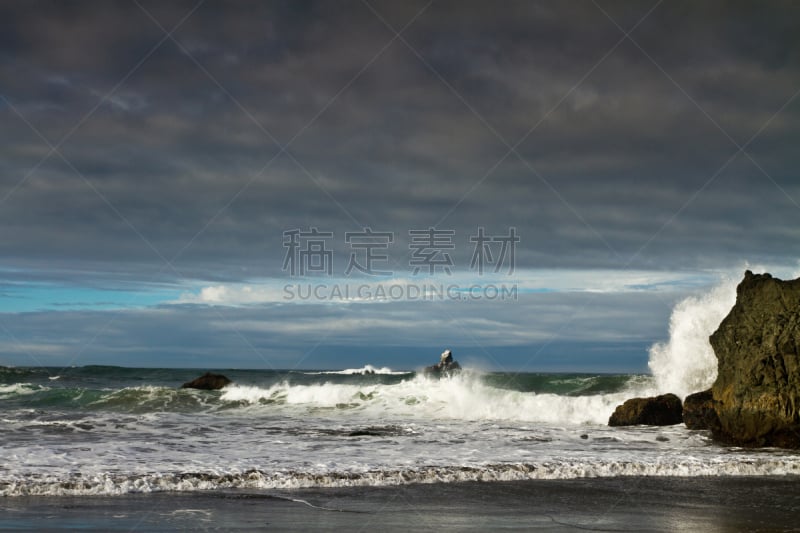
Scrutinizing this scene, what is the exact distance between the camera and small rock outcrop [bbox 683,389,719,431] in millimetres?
17442

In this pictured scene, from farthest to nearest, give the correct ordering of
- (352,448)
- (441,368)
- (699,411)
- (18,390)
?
(441,368)
(18,390)
(699,411)
(352,448)

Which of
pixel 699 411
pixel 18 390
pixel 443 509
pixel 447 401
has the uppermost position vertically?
pixel 699 411

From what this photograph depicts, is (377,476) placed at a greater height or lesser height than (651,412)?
lesser

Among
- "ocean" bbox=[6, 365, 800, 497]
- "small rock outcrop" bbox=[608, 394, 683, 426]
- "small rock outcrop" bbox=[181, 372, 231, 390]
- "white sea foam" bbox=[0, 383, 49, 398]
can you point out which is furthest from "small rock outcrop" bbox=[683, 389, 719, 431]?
"white sea foam" bbox=[0, 383, 49, 398]

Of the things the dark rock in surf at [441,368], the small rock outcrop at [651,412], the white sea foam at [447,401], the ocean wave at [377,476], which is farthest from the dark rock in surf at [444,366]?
the ocean wave at [377,476]

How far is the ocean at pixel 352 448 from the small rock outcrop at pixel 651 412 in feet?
2.15

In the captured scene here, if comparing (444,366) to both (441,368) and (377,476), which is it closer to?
(441,368)

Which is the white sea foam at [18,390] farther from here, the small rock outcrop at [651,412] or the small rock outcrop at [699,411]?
the small rock outcrop at [699,411]

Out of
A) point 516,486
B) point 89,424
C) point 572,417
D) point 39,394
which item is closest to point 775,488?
point 516,486

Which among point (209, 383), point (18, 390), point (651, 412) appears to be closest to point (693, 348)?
point (651, 412)

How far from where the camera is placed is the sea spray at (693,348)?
866 inches

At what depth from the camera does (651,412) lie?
19266 millimetres

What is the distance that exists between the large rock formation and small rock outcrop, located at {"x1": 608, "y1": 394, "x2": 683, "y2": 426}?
2.46m

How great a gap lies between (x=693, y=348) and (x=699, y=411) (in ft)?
16.6
